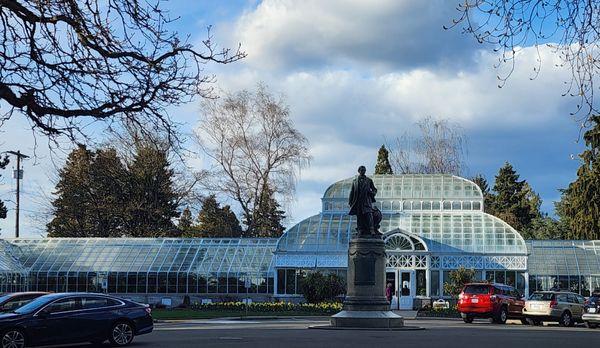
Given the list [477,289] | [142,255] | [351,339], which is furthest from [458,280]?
[351,339]

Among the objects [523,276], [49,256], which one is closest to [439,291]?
[523,276]

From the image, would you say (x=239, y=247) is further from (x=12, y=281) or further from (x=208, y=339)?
(x=208, y=339)

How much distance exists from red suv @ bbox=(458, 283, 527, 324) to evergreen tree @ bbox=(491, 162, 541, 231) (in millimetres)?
52023

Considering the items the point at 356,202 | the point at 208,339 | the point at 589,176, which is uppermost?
the point at 589,176

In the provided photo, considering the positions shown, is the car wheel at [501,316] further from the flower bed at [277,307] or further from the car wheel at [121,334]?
the car wheel at [121,334]

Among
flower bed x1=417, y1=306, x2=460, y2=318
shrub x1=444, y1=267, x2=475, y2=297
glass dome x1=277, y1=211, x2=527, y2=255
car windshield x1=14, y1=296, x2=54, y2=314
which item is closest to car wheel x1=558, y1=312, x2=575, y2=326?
flower bed x1=417, y1=306, x2=460, y2=318

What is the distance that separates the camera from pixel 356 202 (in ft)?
98.7

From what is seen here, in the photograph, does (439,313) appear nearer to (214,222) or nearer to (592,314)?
(592,314)

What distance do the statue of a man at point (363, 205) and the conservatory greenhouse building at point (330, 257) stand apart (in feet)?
71.9

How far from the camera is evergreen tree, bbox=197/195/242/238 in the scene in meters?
78.5

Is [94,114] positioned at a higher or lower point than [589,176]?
lower

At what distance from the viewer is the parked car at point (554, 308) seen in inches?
1395

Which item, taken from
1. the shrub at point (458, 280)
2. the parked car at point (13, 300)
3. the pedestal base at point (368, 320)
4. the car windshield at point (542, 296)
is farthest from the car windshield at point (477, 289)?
the parked car at point (13, 300)

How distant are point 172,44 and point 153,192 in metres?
60.3
